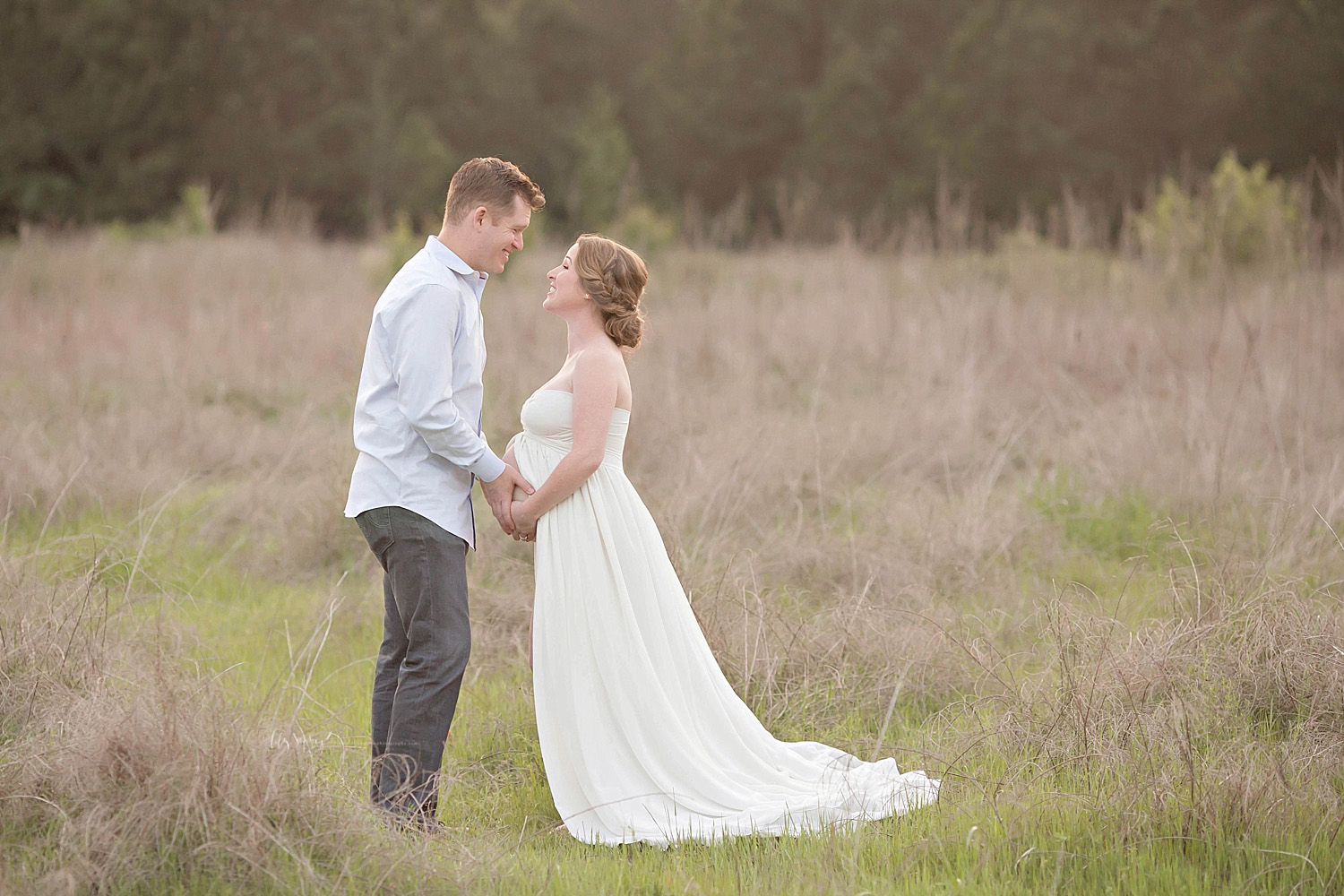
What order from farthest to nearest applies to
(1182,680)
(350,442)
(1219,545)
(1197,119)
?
(1197,119) < (350,442) < (1219,545) < (1182,680)

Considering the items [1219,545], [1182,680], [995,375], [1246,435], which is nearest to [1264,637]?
[1182,680]

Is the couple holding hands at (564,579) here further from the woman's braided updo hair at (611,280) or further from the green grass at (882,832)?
the green grass at (882,832)

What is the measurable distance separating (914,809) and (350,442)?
14.3ft

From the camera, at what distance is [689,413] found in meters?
7.09

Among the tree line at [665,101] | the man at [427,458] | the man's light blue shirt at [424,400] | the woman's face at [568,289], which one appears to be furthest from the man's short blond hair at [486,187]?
the tree line at [665,101]

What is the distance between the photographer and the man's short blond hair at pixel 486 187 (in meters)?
3.35

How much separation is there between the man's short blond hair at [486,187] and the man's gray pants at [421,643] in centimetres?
93

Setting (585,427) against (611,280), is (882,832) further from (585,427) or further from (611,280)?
(611,280)

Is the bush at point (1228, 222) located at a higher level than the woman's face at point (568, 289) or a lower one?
higher

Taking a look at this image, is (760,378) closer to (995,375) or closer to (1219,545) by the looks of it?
(995,375)

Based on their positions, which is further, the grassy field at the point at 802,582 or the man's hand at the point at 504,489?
the man's hand at the point at 504,489

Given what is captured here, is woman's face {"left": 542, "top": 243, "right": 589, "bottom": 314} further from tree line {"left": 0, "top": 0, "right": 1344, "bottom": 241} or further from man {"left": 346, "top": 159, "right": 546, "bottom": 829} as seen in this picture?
tree line {"left": 0, "top": 0, "right": 1344, "bottom": 241}

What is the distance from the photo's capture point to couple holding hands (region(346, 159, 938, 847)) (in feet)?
10.7

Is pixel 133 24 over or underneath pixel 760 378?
over
